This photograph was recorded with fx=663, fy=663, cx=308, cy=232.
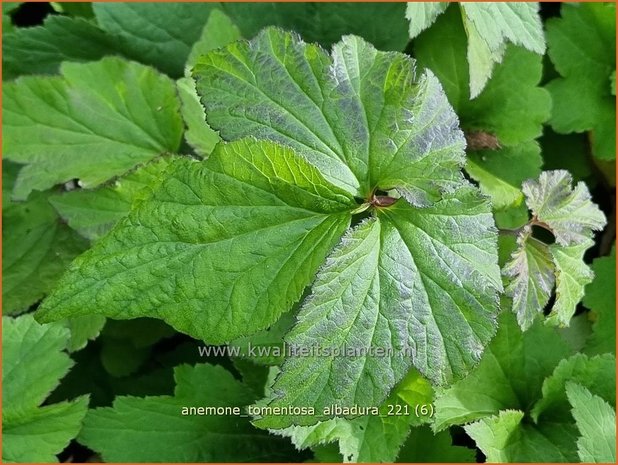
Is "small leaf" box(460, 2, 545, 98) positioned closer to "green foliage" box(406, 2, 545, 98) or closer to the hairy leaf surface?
"green foliage" box(406, 2, 545, 98)

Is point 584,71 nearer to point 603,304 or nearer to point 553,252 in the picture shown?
point 603,304

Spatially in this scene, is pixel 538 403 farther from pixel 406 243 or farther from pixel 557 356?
pixel 406 243

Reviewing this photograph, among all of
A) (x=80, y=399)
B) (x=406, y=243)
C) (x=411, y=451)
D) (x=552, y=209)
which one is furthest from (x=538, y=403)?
(x=80, y=399)

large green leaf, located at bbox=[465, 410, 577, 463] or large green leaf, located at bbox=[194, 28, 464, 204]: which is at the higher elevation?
large green leaf, located at bbox=[194, 28, 464, 204]

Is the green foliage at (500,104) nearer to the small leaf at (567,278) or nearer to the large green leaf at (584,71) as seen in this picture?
the large green leaf at (584,71)

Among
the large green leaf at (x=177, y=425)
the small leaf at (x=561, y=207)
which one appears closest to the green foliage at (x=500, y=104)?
the small leaf at (x=561, y=207)

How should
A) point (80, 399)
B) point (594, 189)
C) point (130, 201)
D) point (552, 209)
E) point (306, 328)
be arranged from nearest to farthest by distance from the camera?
point (306, 328)
point (552, 209)
point (130, 201)
point (80, 399)
point (594, 189)

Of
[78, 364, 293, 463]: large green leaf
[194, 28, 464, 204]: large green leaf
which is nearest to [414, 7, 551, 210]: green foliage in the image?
[194, 28, 464, 204]: large green leaf

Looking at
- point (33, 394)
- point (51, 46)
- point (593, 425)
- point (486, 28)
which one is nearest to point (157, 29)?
point (51, 46)
